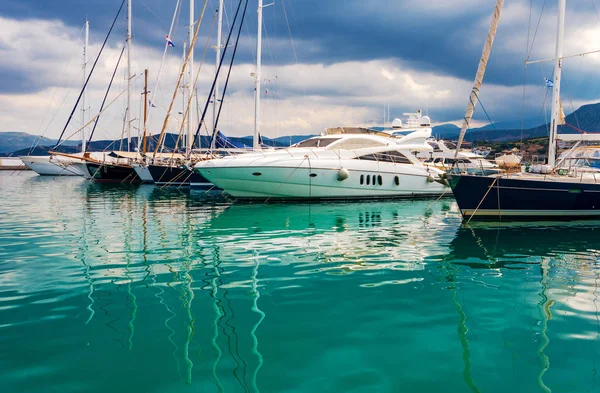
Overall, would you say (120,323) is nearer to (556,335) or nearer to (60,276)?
(60,276)

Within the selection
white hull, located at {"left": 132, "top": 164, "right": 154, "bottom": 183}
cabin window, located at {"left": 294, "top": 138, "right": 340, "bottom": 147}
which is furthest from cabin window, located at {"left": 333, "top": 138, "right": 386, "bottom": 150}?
white hull, located at {"left": 132, "top": 164, "right": 154, "bottom": 183}

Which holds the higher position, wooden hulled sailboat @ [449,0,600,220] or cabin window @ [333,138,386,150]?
cabin window @ [333,138,386,150]

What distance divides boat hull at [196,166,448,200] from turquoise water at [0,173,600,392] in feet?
27.9

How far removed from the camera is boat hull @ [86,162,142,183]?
131 feet

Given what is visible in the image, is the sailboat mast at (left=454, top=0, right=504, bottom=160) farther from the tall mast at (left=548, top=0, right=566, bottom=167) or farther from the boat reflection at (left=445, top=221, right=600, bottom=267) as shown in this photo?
the tall mast at (left=548, top=0, right=566, bottom=167)

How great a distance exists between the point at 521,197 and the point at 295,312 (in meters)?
11.9

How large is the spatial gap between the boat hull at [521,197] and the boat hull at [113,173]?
30.7m

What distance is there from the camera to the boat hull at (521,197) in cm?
1535

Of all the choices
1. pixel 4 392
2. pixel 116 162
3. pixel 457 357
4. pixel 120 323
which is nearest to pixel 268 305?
pixel 120 323

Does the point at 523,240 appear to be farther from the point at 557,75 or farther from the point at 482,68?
the point at 557,75

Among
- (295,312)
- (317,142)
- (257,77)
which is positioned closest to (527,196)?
(317,142)

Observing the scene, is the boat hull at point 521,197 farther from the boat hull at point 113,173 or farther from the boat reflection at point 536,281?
the boat hull at point 113,173

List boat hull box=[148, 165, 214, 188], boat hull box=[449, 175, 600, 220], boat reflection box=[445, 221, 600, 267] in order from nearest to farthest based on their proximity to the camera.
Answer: boat reflection box=[445, 221, 600, 267], boat hull box=[449, 175, 600, 220], boat hull box=[148, 165, 214, 188]

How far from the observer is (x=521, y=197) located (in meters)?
15.6
